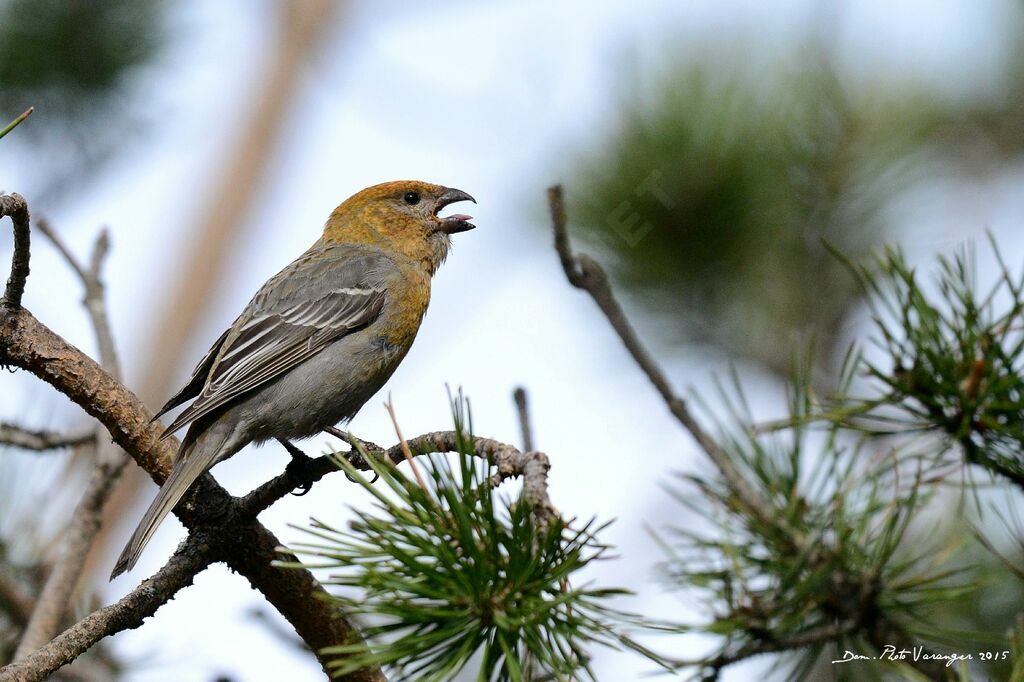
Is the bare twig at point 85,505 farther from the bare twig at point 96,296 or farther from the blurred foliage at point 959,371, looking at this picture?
the blurred foliage at point 959,371

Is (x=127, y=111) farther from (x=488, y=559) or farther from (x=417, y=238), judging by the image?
(x=488, y=559)

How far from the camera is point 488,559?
2.36m

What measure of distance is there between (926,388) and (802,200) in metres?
2.35

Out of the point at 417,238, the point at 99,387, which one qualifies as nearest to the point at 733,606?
the point at 99,387

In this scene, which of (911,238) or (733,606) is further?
(911,238)

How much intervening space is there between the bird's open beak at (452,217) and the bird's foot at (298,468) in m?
1.89

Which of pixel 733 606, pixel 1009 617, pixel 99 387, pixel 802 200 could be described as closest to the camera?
pixel 733 606

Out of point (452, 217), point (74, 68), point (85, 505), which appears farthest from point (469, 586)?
point (74, 68)

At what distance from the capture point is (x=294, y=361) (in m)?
5.13

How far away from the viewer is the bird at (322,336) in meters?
4.74

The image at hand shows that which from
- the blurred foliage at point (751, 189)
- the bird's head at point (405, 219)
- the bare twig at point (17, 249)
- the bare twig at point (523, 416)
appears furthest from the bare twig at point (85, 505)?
the blurred foliage at point (751, 189)

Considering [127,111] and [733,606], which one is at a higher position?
[127,111]

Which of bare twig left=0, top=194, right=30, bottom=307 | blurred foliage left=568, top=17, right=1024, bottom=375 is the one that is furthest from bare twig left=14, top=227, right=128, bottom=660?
blurred foliage left=568, top=17, right=1024, bottom=375

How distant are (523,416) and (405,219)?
346cm
